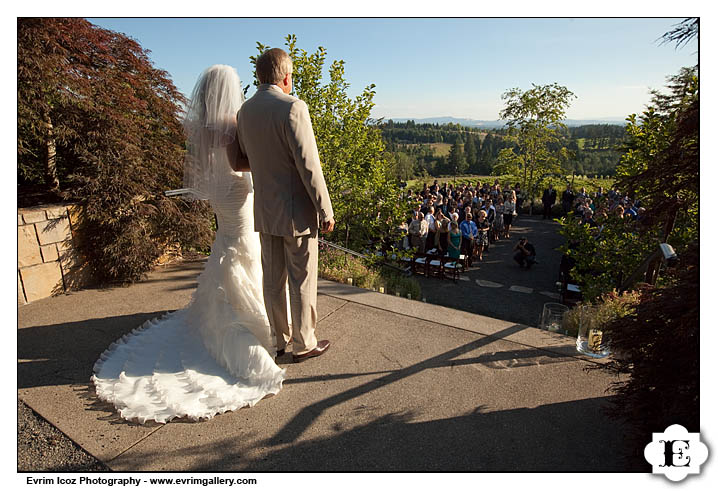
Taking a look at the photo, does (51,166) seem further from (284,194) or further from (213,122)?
(284,194)

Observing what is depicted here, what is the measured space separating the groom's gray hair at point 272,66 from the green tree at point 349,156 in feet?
14.1

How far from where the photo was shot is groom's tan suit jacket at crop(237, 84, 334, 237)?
273cm

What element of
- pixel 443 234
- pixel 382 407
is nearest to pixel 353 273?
pixel 382 407

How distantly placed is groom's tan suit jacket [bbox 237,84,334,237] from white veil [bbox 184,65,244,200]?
149 mm

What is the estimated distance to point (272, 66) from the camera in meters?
2.83

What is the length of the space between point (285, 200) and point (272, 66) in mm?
861

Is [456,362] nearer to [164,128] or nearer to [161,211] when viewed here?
[161,211]

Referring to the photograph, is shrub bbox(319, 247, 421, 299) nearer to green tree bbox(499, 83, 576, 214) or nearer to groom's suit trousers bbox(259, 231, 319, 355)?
groom's suit trousers bbox(259, 231, 319, 355)

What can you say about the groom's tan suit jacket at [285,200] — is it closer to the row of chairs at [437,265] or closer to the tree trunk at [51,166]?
the tree trunk at [51,166]

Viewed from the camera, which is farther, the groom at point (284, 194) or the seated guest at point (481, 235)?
the seated guest at point (481, 235)

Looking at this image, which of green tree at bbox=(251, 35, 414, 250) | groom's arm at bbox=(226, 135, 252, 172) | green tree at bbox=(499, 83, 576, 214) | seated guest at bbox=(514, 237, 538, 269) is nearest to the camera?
groom's arm at bbox=(226, 135, 252, 172)

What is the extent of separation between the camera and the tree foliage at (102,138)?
13.4ft

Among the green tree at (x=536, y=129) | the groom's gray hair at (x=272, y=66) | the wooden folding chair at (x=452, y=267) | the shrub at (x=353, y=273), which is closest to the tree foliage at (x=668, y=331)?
the groom's gray hair at (x=272, y=66)

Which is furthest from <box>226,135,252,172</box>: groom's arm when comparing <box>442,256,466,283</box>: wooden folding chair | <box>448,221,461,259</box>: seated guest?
<box>448,221,461,259</box>: seated guest
